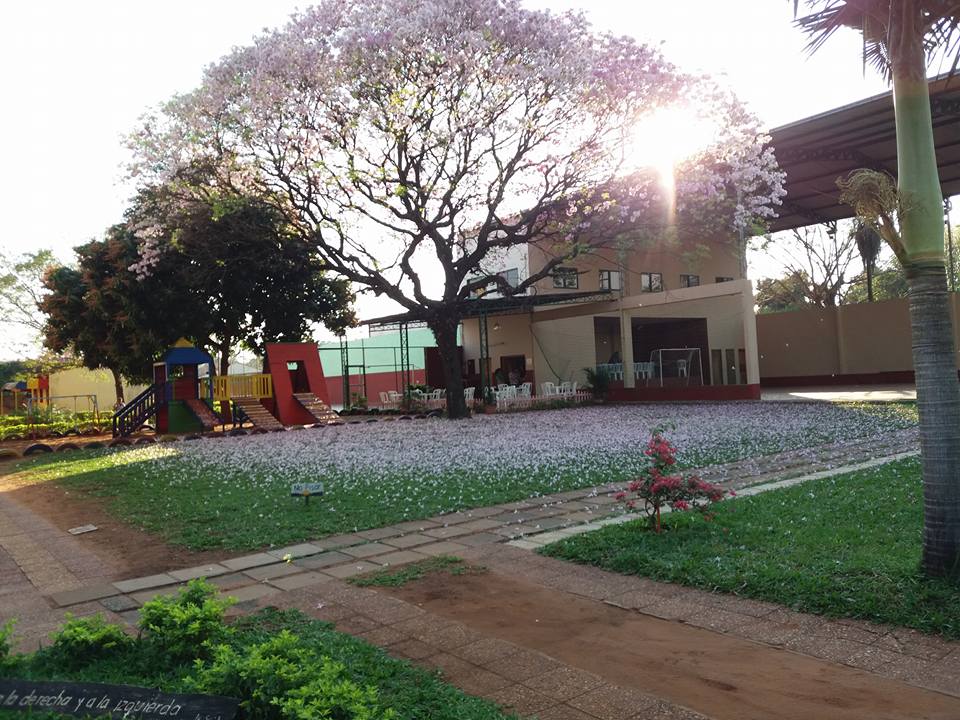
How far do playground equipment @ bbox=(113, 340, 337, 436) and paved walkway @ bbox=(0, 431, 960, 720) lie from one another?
13468 mm

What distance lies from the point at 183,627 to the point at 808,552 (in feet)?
14.2

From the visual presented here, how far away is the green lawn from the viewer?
27.3ft

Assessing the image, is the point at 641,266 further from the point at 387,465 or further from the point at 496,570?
the point at 496,570

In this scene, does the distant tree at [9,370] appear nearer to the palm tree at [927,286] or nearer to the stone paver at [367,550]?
the stone paver at [367,550]

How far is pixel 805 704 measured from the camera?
10.9 feet

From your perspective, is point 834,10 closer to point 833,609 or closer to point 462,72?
point 833,609

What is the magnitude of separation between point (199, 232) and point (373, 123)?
689 centimetres

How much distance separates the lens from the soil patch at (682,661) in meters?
3.29

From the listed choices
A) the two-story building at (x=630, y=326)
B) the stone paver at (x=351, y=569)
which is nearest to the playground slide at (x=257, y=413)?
the two-story building at (x=630, y=326)

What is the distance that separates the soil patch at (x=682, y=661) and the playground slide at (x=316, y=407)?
1778cm

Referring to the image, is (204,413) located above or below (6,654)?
above

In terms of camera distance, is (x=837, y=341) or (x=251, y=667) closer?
(x=251, y=667)

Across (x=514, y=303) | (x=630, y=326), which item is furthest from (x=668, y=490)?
(x=630, y=326)

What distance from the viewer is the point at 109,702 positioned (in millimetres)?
3086
